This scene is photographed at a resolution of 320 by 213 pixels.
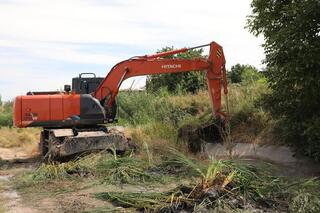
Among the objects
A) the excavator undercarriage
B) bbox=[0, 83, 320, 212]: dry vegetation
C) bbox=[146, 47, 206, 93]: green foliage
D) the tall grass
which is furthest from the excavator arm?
bbox=[146, 47, 206, 93]: green foliage

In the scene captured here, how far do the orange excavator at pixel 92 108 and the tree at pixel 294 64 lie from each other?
9.54ft

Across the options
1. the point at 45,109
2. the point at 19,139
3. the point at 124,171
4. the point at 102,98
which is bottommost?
the point at 19,139

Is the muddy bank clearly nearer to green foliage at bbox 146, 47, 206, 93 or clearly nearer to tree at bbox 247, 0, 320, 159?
tree at bbox 247, 0, 320, 159

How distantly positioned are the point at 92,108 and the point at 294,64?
666 centimetres

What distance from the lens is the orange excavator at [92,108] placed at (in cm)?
1476

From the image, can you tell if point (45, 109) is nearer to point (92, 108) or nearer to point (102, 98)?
point (92, 108)

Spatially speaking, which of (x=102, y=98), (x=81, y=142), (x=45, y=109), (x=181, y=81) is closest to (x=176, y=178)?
(x=81, y=142)

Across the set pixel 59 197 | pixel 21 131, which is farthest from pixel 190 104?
pixel 59 197

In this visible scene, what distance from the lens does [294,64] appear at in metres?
11.3

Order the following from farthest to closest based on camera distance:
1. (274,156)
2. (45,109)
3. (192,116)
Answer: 1. (192,116)
2. (45,109)
3. (274,156)

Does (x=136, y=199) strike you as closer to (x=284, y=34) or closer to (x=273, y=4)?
(x=284, y=34)

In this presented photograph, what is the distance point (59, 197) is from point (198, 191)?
9.86ft

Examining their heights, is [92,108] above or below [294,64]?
below

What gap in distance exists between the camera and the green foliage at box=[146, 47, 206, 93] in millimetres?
26562
